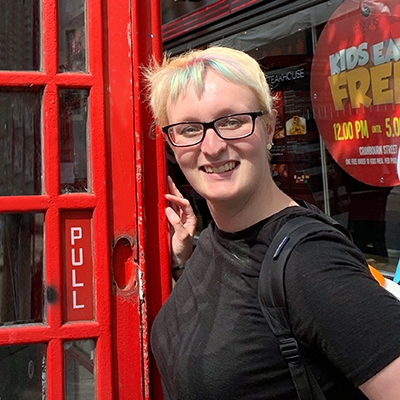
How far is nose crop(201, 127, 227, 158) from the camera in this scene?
128 cm

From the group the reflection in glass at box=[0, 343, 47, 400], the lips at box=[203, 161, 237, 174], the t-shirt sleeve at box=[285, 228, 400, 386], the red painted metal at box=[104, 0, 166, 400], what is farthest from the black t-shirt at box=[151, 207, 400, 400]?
the reflection in glass at box=[0, 343, 47, 400]

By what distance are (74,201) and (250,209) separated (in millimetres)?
552

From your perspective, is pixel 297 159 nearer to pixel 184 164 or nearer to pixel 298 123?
pixel 298 123

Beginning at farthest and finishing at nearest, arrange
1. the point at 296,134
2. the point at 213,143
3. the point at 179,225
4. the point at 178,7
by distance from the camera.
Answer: the point at 178,7, the point at 296,134, the point at 179,225, the point at 213,143

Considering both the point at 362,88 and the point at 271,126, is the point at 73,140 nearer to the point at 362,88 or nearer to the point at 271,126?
the point at 271,126

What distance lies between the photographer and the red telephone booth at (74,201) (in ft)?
5.11

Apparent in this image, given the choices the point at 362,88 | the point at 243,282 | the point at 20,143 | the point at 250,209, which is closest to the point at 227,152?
the point at 250,209

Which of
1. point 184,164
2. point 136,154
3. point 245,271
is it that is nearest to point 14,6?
point 136,154

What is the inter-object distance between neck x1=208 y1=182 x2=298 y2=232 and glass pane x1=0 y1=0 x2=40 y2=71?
701 mm

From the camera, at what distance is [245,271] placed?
1228mm

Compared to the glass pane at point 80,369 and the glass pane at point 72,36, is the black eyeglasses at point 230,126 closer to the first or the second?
the glass pane at point 72,36

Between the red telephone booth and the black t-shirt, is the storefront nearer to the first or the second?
the red telephone booth

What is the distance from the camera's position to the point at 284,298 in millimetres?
1087

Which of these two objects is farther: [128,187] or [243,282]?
[128,187]
